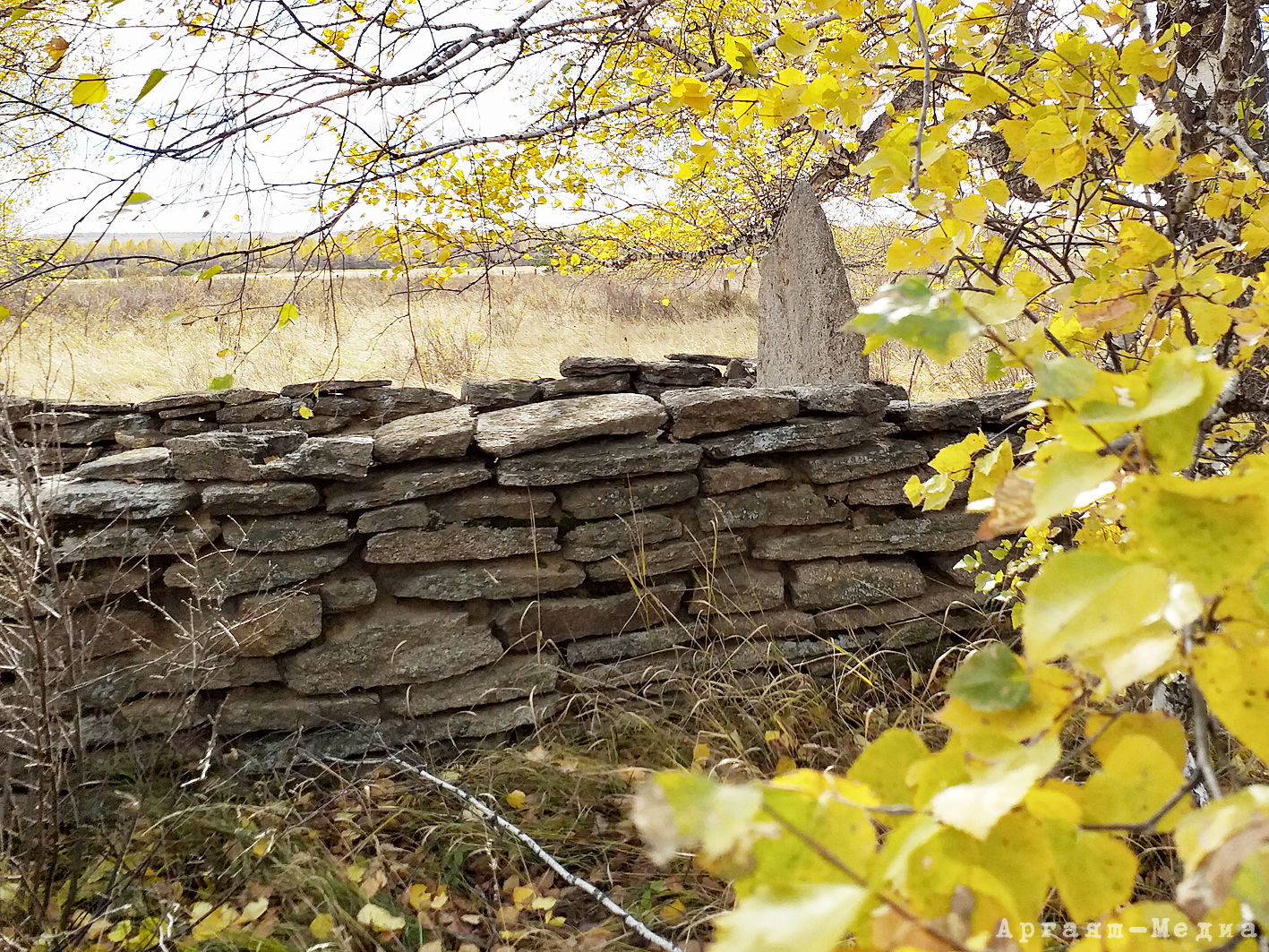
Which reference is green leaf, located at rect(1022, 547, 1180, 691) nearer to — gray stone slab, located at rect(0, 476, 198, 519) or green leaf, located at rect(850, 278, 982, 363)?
green leaf, located at rect(850, 278, 982, 363)

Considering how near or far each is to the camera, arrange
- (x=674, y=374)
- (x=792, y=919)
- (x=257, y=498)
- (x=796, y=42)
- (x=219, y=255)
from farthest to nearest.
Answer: (x=674, y=374) < (x=257, y=498) < (x=219, y=255) < (x=796, y=42) < (x=792, y=919)

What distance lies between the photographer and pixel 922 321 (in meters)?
0.44

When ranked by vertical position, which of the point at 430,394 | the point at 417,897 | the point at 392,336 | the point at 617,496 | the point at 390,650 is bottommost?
the point at 417,897

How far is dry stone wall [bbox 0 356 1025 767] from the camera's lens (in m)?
2.17

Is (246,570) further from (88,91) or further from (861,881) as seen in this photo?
(861,881)

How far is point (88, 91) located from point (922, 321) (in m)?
1.31

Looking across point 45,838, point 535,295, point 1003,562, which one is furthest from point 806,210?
point 535,295

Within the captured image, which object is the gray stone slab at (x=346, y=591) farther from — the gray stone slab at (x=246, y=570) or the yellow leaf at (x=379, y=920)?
the yellow leaf at (x=379, y=920)

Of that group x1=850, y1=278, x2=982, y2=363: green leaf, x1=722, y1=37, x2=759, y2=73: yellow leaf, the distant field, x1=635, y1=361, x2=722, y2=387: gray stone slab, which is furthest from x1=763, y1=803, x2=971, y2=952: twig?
the distant field

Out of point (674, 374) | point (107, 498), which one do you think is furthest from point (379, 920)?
point (674, 374)

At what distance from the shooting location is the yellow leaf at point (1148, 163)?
1.00m

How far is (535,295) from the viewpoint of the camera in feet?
38.5

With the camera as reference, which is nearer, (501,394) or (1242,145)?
(1242,145)

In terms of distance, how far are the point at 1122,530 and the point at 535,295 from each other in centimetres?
1070
